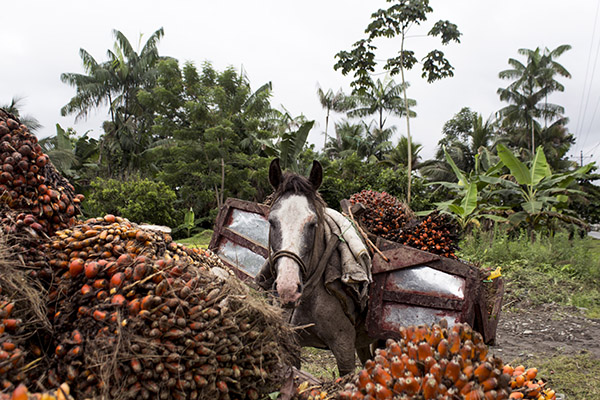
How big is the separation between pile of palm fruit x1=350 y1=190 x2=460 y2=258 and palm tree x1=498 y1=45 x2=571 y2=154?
3498 cm

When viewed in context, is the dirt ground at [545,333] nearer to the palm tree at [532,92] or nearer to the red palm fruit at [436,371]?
the red palm fruit at [436,371]

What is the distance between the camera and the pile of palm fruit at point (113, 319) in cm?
99

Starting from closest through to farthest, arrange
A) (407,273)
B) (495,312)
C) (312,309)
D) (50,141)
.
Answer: (312,309) < (407,273) < (495,312) < (50,141)

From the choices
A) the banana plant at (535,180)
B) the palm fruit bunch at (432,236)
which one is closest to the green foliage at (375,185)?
the banana plant at (535,180)

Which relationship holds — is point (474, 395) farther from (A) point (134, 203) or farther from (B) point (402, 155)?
(B) point (402, 155)

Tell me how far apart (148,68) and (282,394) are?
3125 centimetres

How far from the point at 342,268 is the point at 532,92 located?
132ft

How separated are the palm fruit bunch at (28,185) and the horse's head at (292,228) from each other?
1.13 metres

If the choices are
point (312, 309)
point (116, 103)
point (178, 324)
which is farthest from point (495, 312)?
point (116, 103)

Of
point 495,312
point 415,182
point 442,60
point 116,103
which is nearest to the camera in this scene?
point 495,312

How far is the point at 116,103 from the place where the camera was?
2777cm

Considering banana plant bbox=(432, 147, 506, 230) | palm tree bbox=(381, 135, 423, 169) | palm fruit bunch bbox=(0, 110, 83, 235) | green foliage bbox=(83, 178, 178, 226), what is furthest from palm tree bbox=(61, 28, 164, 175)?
palm fruit bunch bbox=(0, 110, 83, 235)

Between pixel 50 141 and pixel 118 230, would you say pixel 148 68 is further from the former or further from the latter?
pixel 118 230

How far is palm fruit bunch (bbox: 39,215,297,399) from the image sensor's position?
1.00 meters
